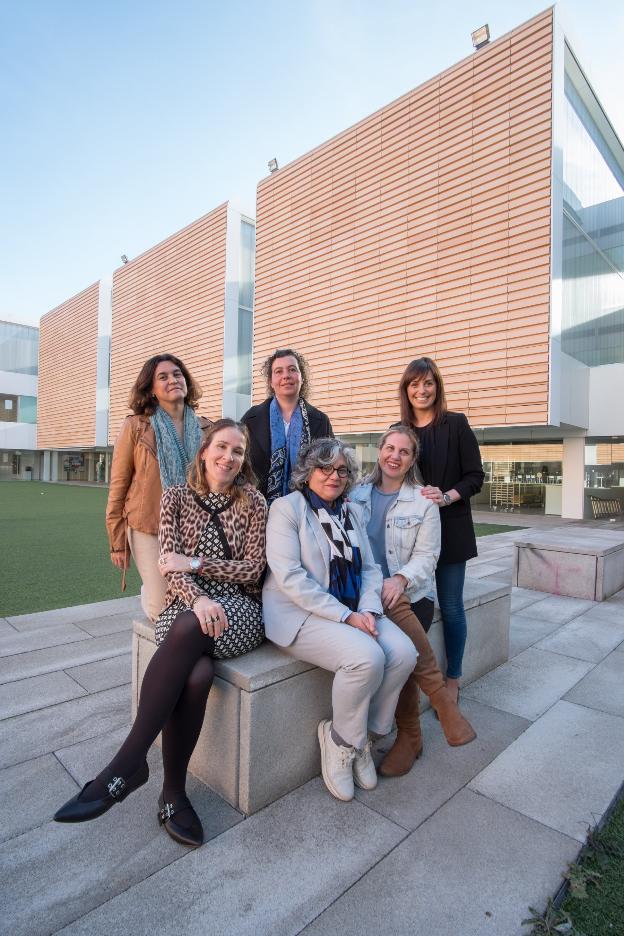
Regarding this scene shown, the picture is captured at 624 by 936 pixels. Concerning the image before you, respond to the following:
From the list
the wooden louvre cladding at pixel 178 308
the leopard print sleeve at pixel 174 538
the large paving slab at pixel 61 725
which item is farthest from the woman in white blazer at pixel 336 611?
the wooden louvre cladding at pixel 178 308

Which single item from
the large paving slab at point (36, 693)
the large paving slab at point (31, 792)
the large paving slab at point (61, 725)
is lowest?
the large paving slab at point (36, 693)

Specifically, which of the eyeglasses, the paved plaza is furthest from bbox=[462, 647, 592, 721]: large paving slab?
the eyeglasses

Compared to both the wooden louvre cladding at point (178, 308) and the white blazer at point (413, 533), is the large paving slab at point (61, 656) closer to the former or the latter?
the white blazer at point (413, 533)

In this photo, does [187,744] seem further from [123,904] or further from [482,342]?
[482,342]

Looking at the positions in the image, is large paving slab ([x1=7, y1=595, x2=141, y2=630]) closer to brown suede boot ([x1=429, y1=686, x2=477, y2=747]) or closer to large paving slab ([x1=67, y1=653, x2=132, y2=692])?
large paving slab ([x1=67, y1=653, x2=132, y2=692])

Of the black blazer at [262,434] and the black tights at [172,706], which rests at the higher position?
the black blazer at [262,434]

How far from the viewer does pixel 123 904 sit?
1608mm

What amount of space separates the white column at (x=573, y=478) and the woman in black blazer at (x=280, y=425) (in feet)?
47.6

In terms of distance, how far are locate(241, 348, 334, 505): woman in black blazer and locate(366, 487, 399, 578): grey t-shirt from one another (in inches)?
20.2

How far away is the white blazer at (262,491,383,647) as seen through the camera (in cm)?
226

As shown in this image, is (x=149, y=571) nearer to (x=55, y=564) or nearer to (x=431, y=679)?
(x=431, y=679)

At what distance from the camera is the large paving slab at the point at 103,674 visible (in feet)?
10.8

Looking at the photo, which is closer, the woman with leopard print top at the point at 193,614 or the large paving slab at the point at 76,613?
the woman with leopard print top at the point at 193,614

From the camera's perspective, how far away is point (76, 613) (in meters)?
4.96
